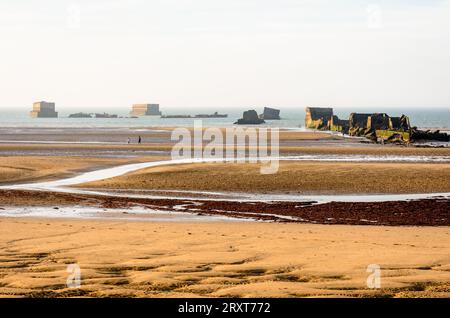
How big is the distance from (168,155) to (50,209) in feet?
88.7

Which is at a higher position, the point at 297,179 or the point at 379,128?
the point at 379,128

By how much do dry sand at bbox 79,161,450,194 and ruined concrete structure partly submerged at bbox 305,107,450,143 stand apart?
35.9 metres

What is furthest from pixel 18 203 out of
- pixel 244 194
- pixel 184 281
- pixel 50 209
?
pixel 184 281

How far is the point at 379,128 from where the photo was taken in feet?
285

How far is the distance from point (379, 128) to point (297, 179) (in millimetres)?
58299

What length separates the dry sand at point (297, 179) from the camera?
2900 centimetres

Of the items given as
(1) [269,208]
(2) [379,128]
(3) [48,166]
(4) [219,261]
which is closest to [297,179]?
(1) [269,208]

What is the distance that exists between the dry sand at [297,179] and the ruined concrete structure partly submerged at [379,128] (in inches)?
1413

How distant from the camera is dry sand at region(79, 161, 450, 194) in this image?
29000mm

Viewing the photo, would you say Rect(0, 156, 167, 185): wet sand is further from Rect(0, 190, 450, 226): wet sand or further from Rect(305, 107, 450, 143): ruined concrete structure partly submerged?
Rect(305, 107, 450, 143): ruined concrete structure partly submerged

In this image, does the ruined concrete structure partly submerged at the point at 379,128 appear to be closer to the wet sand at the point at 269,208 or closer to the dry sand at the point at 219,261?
the wet sand at the point at 269,208

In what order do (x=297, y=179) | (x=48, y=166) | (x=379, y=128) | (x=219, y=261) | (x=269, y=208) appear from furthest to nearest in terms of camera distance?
1. (x=379, y=128)
2. (x=48, y=166)
3. (x=297, y=179)
4. (x=269, y=208)
5. (x=219, y=261)

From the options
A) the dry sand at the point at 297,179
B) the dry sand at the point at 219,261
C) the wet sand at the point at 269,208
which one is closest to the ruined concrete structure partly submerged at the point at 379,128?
the dry sand at the point at 297,179

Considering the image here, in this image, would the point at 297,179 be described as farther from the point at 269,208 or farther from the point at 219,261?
the point at 219,261
